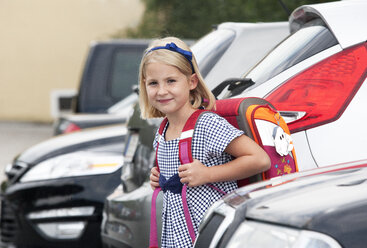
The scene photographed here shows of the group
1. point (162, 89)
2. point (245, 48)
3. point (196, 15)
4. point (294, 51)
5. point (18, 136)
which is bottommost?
point (162, 89)

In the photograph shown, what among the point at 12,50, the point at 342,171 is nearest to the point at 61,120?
the point at 342,171

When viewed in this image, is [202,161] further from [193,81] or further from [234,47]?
[234,47]

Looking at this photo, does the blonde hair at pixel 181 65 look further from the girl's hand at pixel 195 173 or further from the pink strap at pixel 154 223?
the pink strap at pixel 154 223

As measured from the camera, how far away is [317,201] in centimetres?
235

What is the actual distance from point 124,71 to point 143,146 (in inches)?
201

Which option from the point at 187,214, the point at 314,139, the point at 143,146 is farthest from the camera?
the point at 143,146

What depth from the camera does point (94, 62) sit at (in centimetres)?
970

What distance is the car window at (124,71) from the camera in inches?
378

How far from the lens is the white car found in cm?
337

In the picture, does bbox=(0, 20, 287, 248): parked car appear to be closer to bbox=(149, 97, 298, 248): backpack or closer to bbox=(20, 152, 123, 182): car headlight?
bbox=(20, 152, 123, 182): car headlight

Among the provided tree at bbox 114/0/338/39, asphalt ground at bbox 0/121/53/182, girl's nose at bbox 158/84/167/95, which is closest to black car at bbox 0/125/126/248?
girl's nose at bbox 158/84/167/95

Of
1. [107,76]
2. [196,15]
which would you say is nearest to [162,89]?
[107,76]

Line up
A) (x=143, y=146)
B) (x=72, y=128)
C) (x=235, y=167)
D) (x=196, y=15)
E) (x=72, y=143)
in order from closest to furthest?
(x=235, y=167)
(x=143, y=146)
(x=72, y=143)
(x=72, y=128)
(x=196, y=15)

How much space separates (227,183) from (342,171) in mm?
648
